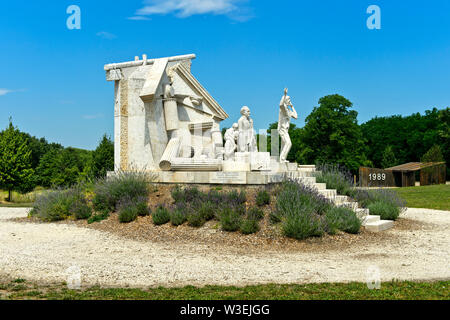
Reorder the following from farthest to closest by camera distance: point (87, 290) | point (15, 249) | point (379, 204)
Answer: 1. point (379, 204)
2. point (15, 249)
3. point (87, 290)

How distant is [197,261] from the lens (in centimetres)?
674

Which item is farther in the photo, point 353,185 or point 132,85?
point 132,85

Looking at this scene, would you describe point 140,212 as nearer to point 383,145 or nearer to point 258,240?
point 258,240

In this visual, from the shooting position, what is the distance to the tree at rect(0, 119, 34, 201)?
25.4 metres

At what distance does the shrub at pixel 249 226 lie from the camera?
8.56m

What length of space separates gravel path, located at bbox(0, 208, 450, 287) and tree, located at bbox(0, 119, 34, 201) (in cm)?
1789

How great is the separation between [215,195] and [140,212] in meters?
2.04

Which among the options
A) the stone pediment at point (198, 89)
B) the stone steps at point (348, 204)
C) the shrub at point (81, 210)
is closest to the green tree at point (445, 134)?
the stone pediment at point (198, 89)

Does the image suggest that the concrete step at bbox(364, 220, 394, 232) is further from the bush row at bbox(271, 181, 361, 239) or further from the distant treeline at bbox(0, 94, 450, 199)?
the distant treeline at bbox(0, 94, 450, 199)

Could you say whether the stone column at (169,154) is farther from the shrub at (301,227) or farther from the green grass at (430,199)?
the green grass at (430,199)

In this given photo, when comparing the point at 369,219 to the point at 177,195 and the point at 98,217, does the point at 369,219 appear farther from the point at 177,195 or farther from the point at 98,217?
the point at 98,217

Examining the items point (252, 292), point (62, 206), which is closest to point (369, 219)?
point (252, 292)
